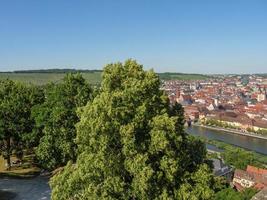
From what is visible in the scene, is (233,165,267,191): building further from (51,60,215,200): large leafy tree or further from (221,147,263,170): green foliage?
(51,60,215,200): large leafy tree

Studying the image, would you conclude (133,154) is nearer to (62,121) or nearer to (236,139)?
(62,121)

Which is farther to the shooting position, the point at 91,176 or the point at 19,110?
the point at 19,110

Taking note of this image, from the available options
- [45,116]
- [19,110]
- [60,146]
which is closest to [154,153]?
[60,146]

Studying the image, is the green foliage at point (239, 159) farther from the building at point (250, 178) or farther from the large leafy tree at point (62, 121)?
the large leafy tree at point (62, 121)

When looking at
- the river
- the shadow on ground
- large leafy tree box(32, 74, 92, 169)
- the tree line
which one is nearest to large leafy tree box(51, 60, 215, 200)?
the tree line

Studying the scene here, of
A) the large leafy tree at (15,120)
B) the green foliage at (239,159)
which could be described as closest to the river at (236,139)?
the green foliage at (239,159)

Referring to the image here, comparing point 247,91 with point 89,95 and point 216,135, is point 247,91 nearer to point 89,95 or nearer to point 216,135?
point 216,135
